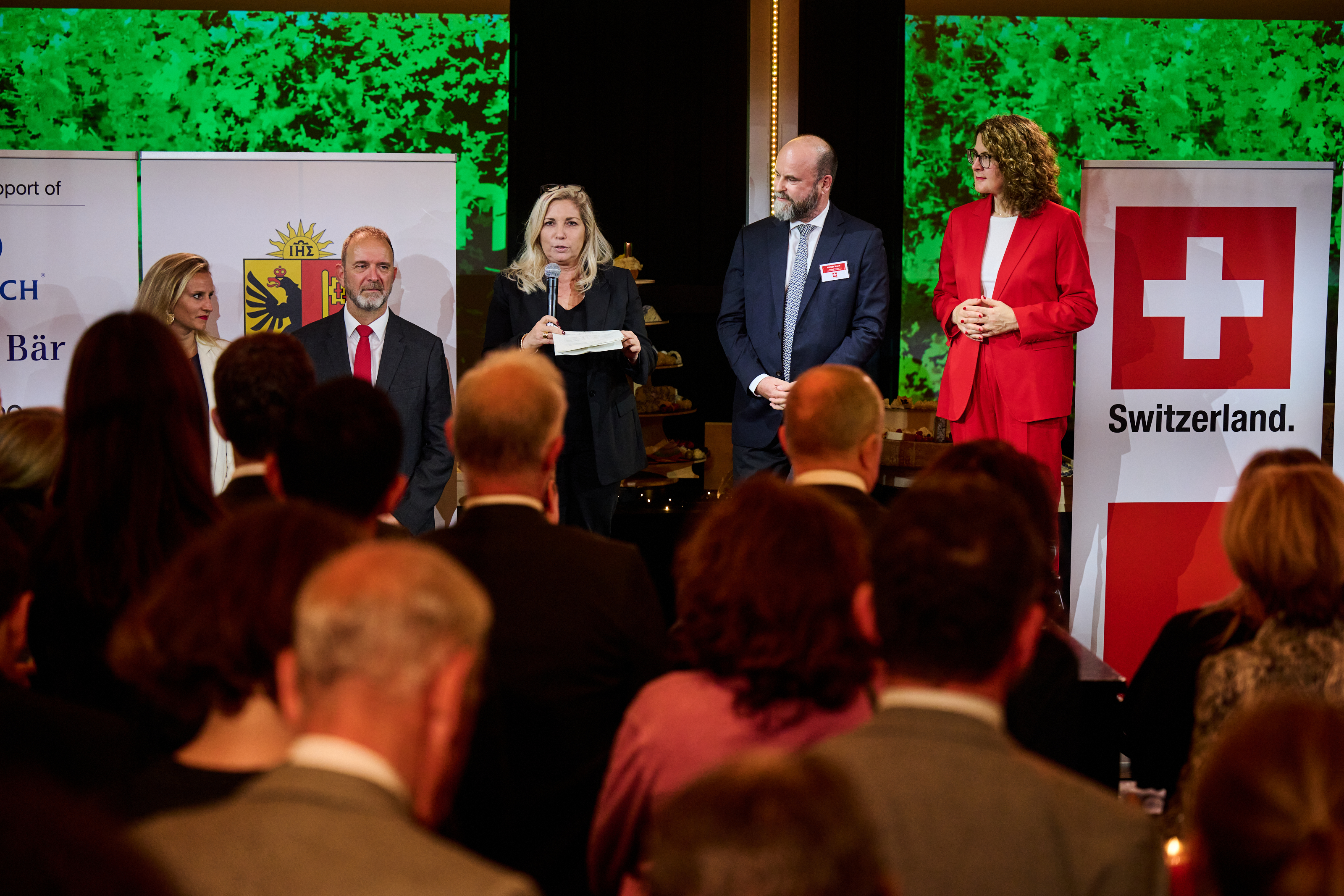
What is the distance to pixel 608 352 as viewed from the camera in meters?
4.23

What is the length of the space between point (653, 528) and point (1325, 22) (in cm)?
553

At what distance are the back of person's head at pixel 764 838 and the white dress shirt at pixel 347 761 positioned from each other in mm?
227

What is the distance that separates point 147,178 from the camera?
477 centimetres

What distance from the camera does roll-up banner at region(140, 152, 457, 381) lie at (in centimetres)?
481

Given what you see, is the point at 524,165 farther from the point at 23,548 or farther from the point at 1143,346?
the point at 23,548

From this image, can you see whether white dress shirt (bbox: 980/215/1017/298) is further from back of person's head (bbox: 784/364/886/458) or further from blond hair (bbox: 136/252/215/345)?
blond hair (bbox: 136/252/215/345)

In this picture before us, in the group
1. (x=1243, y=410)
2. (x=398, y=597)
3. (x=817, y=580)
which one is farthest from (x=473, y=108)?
(x=398, y=597)

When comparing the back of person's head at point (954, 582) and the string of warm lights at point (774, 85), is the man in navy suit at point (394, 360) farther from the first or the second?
the back of person's head at point (954, 582)

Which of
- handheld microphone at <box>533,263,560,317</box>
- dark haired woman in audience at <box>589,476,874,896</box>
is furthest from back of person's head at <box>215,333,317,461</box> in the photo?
handheld microphone at <box>533,263,560,317</box>

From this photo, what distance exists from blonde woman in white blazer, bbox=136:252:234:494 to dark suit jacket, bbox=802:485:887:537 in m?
2.59

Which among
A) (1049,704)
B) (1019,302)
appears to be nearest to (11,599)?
(1049,704)

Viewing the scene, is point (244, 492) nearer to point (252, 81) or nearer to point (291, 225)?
point (291, 225)

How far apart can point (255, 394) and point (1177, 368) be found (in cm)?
361

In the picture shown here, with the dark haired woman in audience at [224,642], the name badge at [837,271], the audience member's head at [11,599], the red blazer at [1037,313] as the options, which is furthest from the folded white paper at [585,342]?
the dark haired woman in audience at [224,642]
